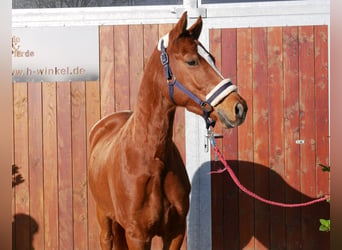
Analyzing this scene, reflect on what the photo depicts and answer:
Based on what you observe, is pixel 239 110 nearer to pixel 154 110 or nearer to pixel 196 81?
pixel 196 81

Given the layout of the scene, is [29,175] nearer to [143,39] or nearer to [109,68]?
[109,68]

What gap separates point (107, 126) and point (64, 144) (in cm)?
66

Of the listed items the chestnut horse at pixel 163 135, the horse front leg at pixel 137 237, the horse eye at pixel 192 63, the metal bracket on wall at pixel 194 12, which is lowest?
the horse front leg at pixel 137 237

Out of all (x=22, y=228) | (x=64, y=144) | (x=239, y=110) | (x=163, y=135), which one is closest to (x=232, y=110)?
(x=239, y=110)

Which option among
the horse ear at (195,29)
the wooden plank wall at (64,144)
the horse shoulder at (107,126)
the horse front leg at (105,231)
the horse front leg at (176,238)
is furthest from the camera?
the wooden plank wall at (64,144)

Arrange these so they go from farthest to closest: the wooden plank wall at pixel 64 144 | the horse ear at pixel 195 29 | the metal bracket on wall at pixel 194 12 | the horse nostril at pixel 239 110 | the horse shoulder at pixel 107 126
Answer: the wooden plank wall at pixel 64 144
the metal bracket on wall at pixel 194 12
the horse shoulder at pixel 107 126
the horse ear at pixel 195 29
the horse nostril at pixel 239 110

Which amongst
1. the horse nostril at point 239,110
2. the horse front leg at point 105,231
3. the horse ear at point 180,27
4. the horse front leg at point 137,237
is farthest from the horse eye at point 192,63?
the horse front leg at point 105,231

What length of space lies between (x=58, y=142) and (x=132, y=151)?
1697 millimetres

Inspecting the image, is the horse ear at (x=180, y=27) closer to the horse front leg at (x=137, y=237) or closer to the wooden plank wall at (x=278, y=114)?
the horse front leg at (x=137, y=237)

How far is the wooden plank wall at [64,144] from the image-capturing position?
3832mm

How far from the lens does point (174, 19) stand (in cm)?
379

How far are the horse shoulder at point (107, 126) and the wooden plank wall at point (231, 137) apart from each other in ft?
1.04

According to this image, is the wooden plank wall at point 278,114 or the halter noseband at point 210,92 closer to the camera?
the halter noseband at point 210,92

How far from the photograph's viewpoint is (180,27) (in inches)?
83.0
